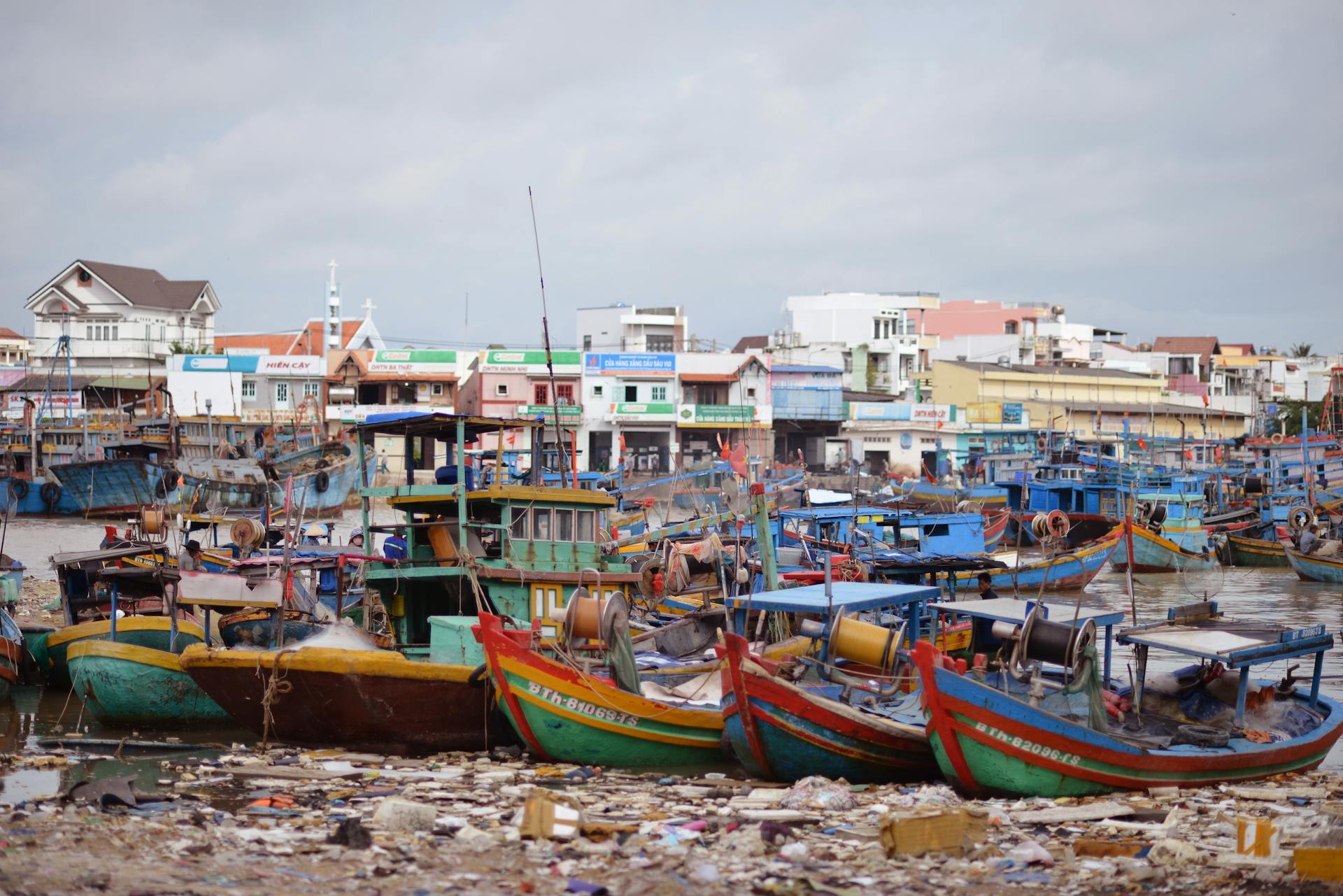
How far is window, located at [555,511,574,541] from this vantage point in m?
16.1

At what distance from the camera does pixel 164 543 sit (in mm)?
17609

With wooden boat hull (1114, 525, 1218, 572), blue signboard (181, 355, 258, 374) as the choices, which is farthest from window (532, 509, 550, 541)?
blue signboard (181, 355, 258, 374)

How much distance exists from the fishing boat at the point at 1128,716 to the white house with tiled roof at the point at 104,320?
201 ft

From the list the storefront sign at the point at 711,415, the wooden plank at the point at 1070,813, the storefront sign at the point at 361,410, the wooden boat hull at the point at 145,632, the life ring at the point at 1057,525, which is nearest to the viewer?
the wooden plank at the point at 1070,813

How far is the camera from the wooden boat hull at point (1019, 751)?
→ 11258 millimetres

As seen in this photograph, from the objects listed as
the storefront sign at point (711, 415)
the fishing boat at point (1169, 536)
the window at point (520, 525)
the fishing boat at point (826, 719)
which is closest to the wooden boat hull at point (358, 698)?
the window at point (520, 525)

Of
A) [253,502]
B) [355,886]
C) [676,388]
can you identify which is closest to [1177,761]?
[355,886]

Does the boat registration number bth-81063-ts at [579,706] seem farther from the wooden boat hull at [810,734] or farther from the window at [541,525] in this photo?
the window at [541,525]

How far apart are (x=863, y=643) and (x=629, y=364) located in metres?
46.2

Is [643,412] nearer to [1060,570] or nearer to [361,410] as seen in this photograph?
[361,410]

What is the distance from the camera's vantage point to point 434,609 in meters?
16.8

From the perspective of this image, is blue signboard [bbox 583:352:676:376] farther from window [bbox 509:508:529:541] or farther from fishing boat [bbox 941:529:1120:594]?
window [bbox 509:508:529:541]

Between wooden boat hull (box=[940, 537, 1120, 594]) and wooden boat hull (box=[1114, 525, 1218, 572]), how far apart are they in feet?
12.7

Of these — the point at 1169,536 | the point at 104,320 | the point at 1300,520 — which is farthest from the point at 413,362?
the point at 1300,520
